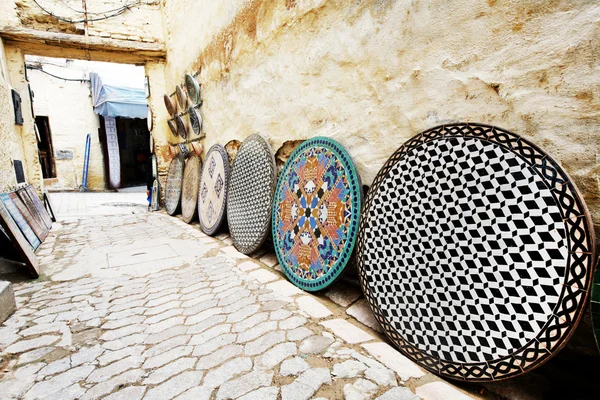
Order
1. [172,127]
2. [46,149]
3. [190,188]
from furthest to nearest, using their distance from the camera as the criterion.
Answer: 1. [46,149]
2. [172,127]
3. [190,188]

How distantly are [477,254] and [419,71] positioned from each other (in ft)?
3.10

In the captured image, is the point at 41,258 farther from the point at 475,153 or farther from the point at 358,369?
the point at 475,153

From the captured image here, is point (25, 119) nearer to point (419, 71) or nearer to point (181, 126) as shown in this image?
point (181, 126)

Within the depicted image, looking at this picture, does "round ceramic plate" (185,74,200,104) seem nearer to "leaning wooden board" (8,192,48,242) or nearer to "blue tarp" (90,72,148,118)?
"leaning wooden board" (8,192,48,242)

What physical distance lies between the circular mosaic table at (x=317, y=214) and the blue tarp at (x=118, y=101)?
331 inches

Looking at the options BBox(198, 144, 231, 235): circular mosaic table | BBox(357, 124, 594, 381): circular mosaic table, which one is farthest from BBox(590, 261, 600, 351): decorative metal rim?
BBox(198, 144, 231, 235): circular mosaic table

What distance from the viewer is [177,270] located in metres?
2.45

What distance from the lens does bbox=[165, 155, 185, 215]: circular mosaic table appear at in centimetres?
503

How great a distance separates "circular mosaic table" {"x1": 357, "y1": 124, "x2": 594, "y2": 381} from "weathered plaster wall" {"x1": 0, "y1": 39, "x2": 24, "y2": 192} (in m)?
4.27

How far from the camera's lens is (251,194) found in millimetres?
2766

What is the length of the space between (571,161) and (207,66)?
13.8 ft

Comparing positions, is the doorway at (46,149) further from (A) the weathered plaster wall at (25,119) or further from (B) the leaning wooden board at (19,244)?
(B) the leaning wooden board at (19,244)

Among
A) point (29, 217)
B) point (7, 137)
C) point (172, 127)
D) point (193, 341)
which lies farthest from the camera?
point (172, 127)

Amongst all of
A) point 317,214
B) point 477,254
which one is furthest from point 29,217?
point 477,254
